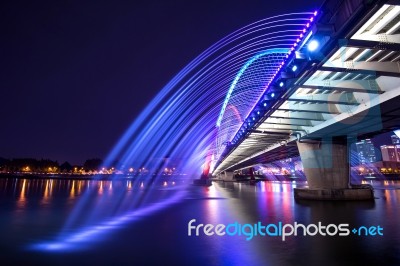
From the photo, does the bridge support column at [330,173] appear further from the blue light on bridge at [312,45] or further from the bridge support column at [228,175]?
the bridge support column at [228,175]

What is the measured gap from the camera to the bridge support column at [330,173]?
33062mm

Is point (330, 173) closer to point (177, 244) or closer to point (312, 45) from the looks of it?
point (312, 45)

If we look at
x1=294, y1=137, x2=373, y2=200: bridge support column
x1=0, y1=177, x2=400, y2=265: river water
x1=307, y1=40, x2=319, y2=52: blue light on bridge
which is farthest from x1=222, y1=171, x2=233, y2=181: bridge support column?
x1=307, y1=40, x2=319, y2=52: blue light on bridge

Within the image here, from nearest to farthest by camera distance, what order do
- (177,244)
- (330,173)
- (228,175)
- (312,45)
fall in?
(312,45) < (177,244) < (330,173) < (228,175)

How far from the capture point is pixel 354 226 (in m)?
18.3

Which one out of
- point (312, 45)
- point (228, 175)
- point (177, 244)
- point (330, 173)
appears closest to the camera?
point (312, 45)

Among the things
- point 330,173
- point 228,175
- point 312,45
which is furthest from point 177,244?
point 228,175

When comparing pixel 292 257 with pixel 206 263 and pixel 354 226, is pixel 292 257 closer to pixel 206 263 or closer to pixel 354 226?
pixel 206 263

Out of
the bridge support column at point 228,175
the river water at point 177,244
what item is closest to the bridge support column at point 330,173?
the river water at point 177,244

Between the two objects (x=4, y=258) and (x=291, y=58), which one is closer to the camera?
(x=4, y=258)

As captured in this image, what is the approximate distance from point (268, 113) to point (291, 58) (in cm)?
1062

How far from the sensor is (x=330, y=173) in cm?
3381

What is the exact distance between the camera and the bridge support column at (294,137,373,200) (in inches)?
1302

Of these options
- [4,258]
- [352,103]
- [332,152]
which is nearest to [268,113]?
[352,103]
